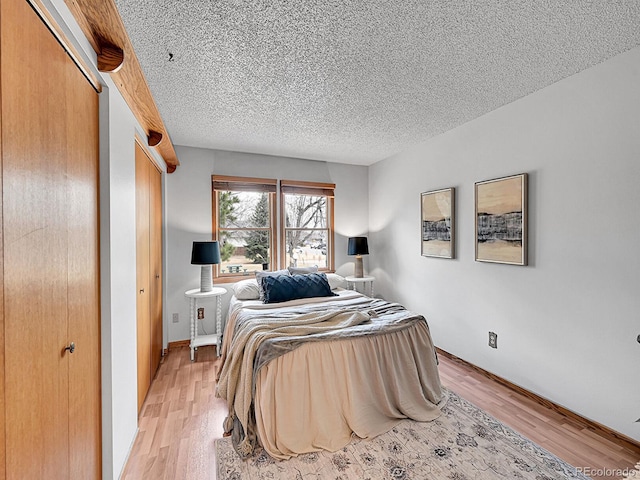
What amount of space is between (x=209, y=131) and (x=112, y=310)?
2.31 metres

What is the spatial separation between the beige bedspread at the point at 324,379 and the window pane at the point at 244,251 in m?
1.68

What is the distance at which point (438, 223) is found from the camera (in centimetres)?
346

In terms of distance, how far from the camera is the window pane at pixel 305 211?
443 cm

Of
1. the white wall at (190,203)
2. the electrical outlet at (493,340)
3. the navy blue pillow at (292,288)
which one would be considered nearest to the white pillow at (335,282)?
Result: the navy blue pillow at (292,288)

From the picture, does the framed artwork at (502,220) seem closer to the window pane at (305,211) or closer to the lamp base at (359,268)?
the lamp base at (359,268)

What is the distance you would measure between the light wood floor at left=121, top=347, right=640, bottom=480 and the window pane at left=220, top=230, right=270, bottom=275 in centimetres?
144

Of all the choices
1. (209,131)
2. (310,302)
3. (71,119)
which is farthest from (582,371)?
(209,131)

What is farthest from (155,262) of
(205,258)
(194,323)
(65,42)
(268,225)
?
(65,42)

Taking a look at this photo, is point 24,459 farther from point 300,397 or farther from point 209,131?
point 209,131

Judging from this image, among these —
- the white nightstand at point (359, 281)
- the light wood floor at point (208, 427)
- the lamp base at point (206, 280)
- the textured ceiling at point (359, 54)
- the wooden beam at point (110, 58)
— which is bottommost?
the light wood floor at point (208, 427)

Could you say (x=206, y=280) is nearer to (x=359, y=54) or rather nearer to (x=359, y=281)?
(x=359, y=281)

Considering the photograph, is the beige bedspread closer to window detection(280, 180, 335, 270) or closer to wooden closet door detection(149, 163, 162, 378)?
wooden closet door detection(149, 163, 162, 378)

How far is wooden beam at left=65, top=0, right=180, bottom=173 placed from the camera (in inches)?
47.4

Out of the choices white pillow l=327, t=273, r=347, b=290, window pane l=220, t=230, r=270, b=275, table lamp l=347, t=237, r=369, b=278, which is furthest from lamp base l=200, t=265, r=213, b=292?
table lamp l=347, t=237, r=369, b=278
